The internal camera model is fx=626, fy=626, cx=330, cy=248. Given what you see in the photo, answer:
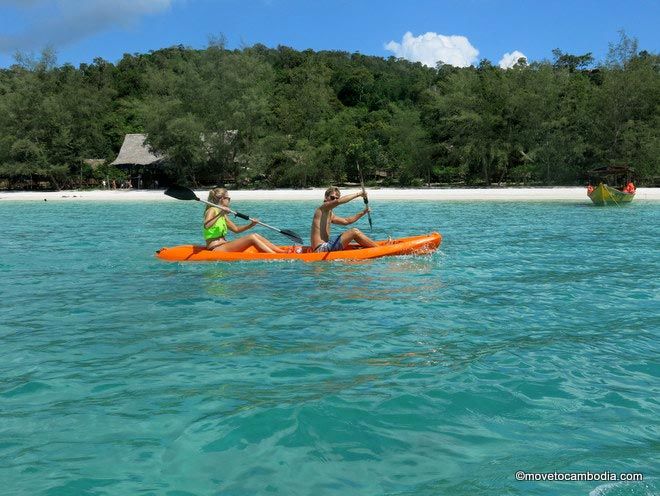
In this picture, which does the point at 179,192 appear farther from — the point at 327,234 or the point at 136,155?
the point at 136,155

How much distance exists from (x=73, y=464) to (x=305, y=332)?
2.64 meters

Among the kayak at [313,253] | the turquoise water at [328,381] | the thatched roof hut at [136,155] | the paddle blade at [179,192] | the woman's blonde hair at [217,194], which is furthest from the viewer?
the thatched roof hut at [136,155]

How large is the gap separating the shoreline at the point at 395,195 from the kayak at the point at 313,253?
20983 mm

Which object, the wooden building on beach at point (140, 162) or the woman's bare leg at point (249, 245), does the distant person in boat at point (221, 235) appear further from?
the wooden building on beach at point (140, 162)

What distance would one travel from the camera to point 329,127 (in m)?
38.3

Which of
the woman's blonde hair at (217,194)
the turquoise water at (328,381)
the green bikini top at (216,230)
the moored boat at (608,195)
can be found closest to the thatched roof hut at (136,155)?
the moored boat at (608,195)

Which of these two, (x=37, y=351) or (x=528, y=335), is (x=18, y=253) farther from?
(x=528, y=335)

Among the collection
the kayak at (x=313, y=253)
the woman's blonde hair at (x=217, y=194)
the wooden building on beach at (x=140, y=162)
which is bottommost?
the kayak at (x=313, y=253)

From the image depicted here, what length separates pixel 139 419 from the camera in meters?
3.64

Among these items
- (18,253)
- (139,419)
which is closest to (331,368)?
(139,419)

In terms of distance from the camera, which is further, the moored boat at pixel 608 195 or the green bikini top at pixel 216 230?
the moored boat at pixel 608 195

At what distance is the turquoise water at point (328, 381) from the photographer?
3.04 m

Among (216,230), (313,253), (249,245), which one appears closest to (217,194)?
(216,230)

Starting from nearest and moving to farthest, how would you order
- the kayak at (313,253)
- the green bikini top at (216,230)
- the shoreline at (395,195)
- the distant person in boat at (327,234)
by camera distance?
the kayak at (313,253)
the distant person in boat at (327,234)
the green bikini top at (216,230)
the shoreline at (395,195)
